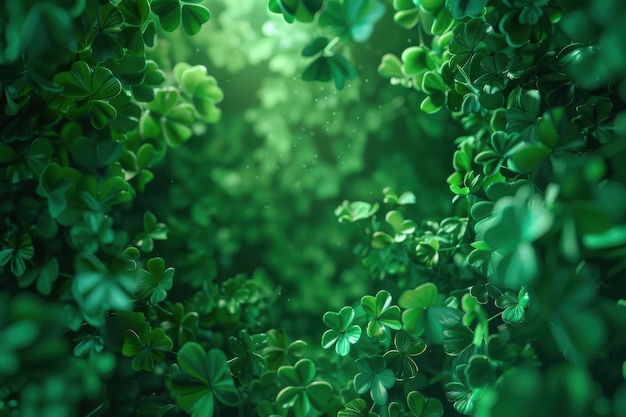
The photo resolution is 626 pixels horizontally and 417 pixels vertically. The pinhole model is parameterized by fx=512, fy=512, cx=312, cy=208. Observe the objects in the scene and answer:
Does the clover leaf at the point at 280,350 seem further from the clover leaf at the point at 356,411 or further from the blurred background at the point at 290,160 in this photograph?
the blurred background at the point at 290,160

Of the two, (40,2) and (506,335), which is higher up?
(40,2)

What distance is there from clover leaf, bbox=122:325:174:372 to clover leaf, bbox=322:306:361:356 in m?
0.19

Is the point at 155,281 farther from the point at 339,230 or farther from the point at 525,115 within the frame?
the point at 339,230

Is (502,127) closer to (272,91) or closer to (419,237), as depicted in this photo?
(419,237)

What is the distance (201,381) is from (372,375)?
19 centimetres

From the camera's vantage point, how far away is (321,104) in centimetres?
113

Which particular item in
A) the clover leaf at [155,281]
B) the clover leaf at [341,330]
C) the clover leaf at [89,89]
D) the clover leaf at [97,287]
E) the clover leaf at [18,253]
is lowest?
the clover leaf at [341,330]

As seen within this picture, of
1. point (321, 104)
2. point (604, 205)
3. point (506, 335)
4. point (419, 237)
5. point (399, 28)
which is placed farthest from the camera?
point (321, 104)

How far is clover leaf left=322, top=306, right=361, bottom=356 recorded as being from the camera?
58cm

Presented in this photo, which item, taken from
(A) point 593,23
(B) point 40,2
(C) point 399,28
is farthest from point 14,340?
(C) point 399,28

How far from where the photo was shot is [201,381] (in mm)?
515

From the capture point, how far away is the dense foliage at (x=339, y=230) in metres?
0.36

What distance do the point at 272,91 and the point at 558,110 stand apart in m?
0.84

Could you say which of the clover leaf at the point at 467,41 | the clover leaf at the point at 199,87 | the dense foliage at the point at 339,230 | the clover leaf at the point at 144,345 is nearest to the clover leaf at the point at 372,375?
the dense foliage at the point at 339,230
